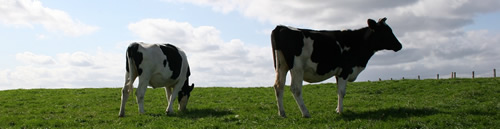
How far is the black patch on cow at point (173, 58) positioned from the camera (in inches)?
612

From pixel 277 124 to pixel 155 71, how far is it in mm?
5504

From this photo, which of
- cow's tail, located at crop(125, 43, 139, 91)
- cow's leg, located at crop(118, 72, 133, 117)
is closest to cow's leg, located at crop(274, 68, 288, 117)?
cow's tail, located at crop(125, 43, 139, 91)

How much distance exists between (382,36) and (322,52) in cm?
273

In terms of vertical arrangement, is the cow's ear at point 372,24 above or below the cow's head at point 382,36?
above

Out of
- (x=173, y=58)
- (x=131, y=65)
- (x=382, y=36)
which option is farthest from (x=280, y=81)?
(x=131, y=65)

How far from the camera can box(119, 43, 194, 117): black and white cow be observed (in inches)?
581

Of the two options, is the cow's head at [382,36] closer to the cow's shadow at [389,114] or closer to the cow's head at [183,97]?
the cow's shadow at [389,114]

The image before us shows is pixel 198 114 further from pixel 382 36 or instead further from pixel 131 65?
pixel 382 36

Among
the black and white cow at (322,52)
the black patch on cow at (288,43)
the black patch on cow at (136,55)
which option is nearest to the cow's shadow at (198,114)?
the black patch on cow at (136,55)

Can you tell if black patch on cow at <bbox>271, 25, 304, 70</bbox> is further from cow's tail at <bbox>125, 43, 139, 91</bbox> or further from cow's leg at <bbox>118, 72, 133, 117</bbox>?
cow's leg at <bbox>118, 72, 133, 117</bbox>

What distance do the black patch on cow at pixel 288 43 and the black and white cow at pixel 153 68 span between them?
4.63 metres

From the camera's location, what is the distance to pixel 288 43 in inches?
501

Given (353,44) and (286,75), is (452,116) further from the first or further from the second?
(286,75)

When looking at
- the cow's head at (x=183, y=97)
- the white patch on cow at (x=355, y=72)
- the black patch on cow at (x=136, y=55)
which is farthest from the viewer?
the cow's head at (x=183, y=97)
